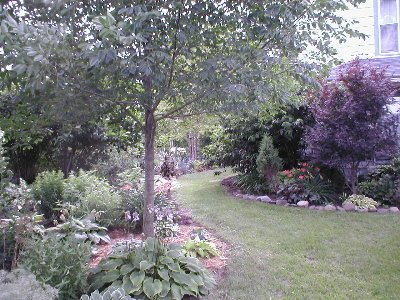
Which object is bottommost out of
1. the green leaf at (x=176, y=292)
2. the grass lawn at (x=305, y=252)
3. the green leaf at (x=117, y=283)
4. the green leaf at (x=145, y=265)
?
the grass lawn at (x=305, y=252)

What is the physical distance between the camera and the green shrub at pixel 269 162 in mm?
8117

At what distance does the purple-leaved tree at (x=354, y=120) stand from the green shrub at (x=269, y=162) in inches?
40.8

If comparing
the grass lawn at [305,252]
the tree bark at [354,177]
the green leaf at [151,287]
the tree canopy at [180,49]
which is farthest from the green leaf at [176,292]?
the tree bark at [354,177]

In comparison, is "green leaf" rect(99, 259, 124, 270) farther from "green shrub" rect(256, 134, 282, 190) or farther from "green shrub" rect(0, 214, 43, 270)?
"green shrub" rect(256, 134, 282, 190)

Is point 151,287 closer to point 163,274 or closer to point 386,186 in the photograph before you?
point 163,274

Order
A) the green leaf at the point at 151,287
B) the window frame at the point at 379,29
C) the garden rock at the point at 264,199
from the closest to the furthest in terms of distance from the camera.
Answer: the green leaf at the point at 151,287 < the garden rock at the point at 264,199 < the window frame at the point at 379,29

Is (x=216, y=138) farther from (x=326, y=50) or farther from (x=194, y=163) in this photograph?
(x=326, y=50)

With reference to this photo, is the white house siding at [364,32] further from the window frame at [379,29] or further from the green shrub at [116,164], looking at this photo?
the green shrub at [116,164]

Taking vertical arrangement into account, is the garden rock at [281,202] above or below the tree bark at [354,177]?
below

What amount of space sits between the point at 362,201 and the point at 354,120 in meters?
1.55

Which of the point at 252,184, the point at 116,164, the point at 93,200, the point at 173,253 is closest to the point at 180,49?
the point at 173,253

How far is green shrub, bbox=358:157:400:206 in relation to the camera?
272 inches

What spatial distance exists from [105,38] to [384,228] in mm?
5036

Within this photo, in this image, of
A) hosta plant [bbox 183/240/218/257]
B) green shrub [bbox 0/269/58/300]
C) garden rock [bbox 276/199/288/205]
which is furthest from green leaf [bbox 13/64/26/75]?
garden rock [bbox 276/199/288/205]
